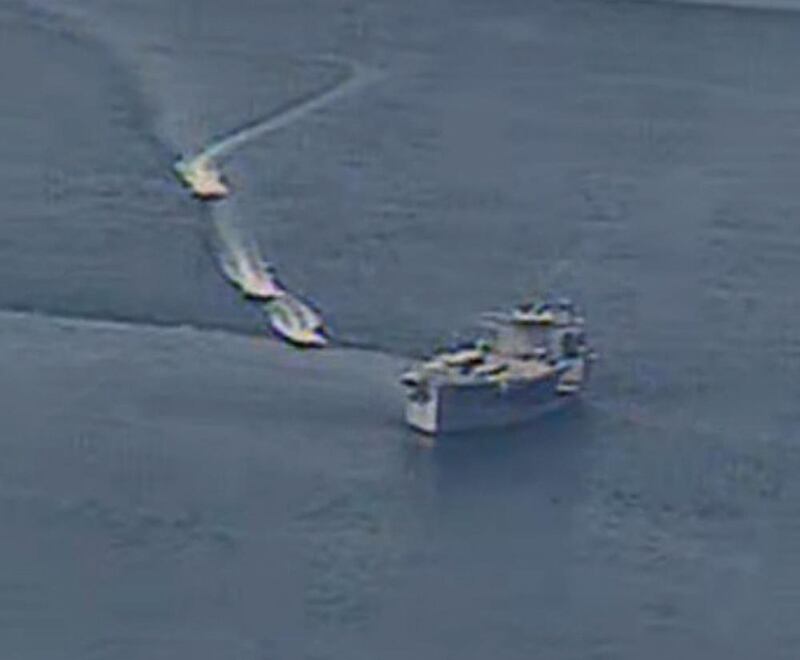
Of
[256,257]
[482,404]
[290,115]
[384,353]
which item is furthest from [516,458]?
[290,115]

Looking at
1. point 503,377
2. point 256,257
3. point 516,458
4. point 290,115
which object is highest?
point 290,115

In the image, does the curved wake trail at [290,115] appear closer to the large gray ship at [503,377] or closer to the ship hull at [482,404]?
the large gray ship at [503,377]

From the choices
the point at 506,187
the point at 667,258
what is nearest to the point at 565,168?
the point at 506,187

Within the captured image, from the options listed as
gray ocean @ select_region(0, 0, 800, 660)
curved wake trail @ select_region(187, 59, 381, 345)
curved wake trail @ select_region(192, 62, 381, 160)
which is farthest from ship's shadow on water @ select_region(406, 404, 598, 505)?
curved wake trail @ select_region(192, 62, 381, 160)

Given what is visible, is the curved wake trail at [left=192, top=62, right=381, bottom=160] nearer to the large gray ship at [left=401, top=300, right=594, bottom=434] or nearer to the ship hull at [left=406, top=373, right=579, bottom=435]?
the large gray ship at [left=401, top=300, right=594, bottom=434]

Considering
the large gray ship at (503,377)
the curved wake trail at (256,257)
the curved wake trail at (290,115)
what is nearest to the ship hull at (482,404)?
the large gray ship at (503,377)

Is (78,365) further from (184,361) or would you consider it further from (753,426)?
(753,426)

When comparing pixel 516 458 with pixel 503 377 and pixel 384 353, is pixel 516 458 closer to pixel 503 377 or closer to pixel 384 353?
pixel 503 377
